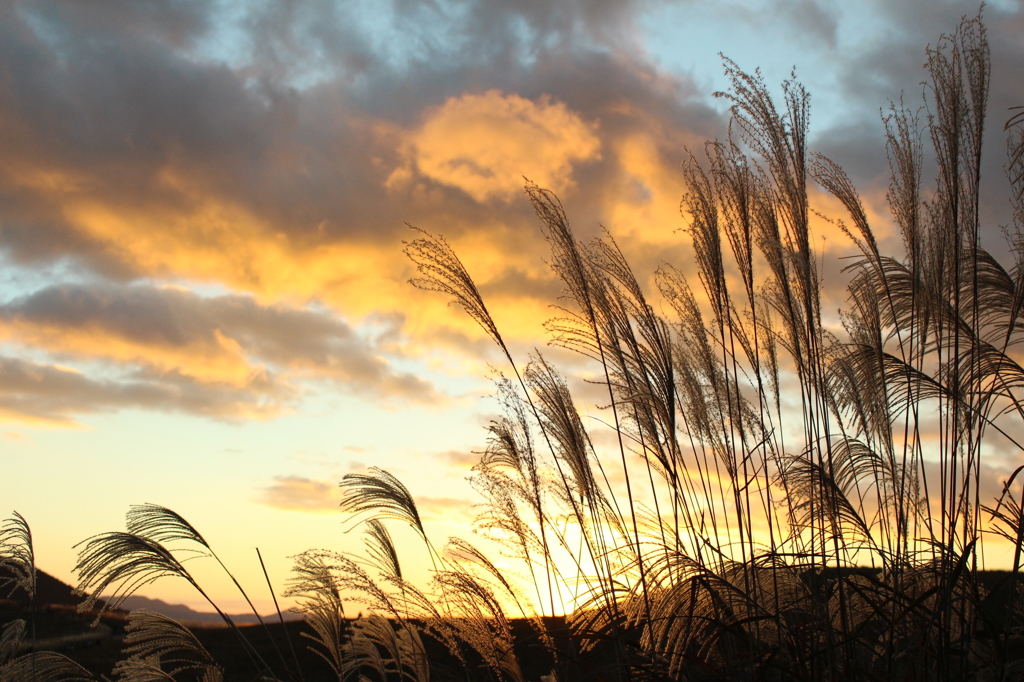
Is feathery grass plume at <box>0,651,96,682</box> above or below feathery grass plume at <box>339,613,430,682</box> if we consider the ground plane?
below

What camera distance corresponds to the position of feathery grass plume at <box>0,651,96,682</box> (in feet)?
12.5

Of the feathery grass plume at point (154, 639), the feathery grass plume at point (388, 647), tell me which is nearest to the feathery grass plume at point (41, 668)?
the feathery grass plume at point (154, 639)

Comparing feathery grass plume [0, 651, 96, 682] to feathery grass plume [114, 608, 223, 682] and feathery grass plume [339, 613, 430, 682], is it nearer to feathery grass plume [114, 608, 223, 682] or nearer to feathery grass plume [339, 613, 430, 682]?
feathery grass plume [114, 608, 223, 682]

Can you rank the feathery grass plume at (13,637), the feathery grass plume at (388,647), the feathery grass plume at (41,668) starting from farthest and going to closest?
the feathery grass plume at (13,637), the feathery grass plume at (41,668), the feathery grass plume at (388,647)

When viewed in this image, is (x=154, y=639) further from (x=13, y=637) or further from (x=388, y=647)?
(x=13, y=637)

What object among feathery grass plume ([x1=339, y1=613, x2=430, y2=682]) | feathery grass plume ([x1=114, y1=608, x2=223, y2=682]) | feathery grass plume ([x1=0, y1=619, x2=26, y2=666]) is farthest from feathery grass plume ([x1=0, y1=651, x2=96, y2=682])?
feathery grass plume ([x1=339, y1=613, x2=430, y2=682])

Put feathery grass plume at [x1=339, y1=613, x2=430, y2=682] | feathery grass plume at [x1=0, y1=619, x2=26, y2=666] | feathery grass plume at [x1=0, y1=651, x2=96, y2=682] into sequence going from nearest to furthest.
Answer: feathery grass plume at [x1=339, y1=613, x2=430, y2=682], feathery grass plume at [x1=0, y1=651, x2=96, y2=682], feathery grass plume at [x1=0, y1=619, x2=26, y2=666]

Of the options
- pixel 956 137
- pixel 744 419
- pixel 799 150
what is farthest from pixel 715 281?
pixel 956 137

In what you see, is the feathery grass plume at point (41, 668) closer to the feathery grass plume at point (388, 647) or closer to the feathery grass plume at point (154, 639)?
the feathery grass plume at point (154, 639)

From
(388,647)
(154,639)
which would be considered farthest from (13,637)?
(388,647)

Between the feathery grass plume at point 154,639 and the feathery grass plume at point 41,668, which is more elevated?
the feathery grass plume at point 154,639

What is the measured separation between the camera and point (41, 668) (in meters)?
3.88

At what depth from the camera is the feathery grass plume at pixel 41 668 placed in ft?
12.5

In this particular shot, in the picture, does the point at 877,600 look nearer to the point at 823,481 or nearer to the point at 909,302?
the point at 823,481
